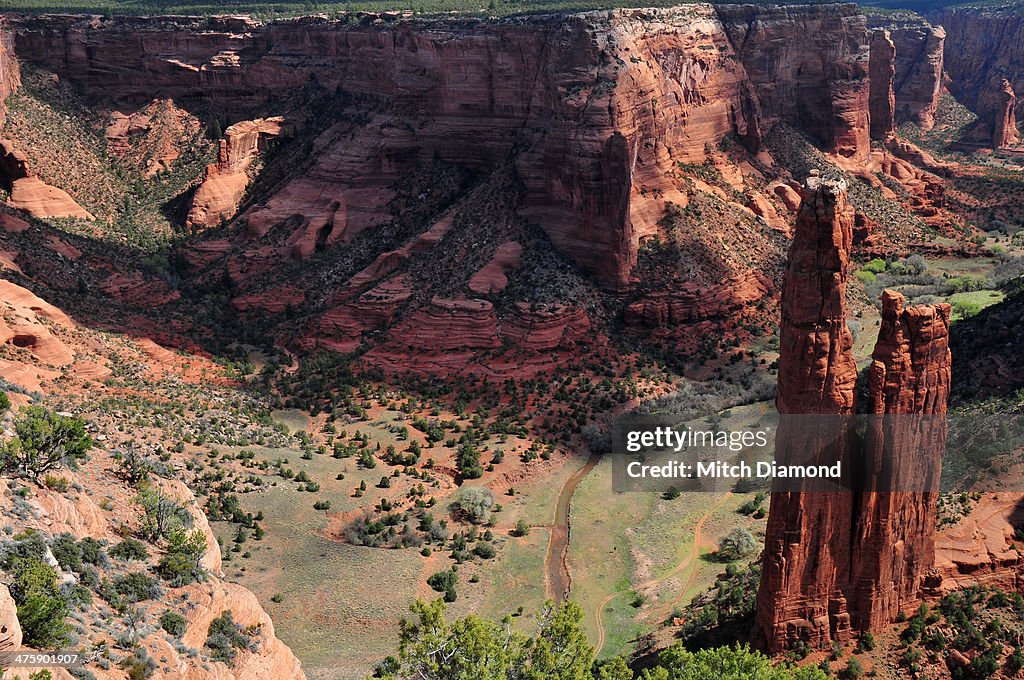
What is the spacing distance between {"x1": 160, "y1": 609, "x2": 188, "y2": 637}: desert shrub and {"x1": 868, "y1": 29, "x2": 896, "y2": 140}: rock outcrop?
338 feet

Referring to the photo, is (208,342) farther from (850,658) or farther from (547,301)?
(850,658)

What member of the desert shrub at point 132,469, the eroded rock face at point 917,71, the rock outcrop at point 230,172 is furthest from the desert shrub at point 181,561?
the eroded rock face at point 917,71

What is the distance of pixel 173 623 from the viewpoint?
27891 millimetres

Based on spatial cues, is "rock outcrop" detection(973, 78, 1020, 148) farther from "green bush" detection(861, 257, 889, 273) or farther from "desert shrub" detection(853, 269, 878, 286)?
"desert shrub" detection(853, 269, 878, 286)

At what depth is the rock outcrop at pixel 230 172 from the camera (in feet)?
286

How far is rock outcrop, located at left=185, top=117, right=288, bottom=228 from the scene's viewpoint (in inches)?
3433

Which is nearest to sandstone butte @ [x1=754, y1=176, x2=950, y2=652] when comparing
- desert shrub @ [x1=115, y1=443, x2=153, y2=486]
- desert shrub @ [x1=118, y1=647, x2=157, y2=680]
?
desert shrub @ [x1=118, y1=647, x2=157, y2=680]

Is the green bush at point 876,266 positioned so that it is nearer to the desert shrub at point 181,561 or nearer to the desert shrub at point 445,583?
the desert shrub at point 445,583

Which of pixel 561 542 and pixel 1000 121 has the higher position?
pixel 1000 121

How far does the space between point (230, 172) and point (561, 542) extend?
5421cm

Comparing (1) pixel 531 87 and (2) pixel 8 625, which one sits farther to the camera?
(1) pixel 531 87

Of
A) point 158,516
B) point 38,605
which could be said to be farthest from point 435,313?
point 38,605

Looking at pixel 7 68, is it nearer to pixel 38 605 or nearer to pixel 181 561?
pixel 181 561

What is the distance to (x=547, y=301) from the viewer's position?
67.9 meters
